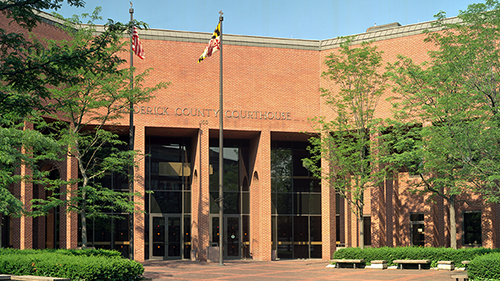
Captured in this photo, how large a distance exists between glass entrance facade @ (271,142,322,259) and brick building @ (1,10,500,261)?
0.07 metres

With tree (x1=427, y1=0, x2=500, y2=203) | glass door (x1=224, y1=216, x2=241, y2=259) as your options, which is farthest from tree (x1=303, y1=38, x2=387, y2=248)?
glass door (x1=224, y1=216, x2=241, y2=259)

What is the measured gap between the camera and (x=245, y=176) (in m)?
34.4

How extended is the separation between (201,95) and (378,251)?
13.8 m

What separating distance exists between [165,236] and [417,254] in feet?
51.9

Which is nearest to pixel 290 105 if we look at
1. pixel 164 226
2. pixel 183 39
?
pixel 183 39

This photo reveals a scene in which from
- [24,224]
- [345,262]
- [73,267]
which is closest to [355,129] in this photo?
[345,262]

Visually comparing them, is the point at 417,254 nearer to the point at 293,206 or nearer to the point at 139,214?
the point at 293,206

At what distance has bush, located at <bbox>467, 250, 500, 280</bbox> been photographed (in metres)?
16.4

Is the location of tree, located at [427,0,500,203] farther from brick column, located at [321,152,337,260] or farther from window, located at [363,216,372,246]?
window, located at [363,216,372,246]

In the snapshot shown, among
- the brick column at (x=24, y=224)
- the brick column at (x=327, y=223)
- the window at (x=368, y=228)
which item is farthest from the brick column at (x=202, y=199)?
the window at (x=368, y=228)

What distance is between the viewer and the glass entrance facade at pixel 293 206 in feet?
112

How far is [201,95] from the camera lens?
3133 cm

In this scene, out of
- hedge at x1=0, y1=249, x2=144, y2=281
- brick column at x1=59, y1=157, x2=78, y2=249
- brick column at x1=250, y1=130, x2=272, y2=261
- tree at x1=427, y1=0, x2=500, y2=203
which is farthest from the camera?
brick column at x1=250, y1=130, x2=272, y2=261

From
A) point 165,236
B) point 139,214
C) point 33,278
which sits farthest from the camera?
A: point 165,236
